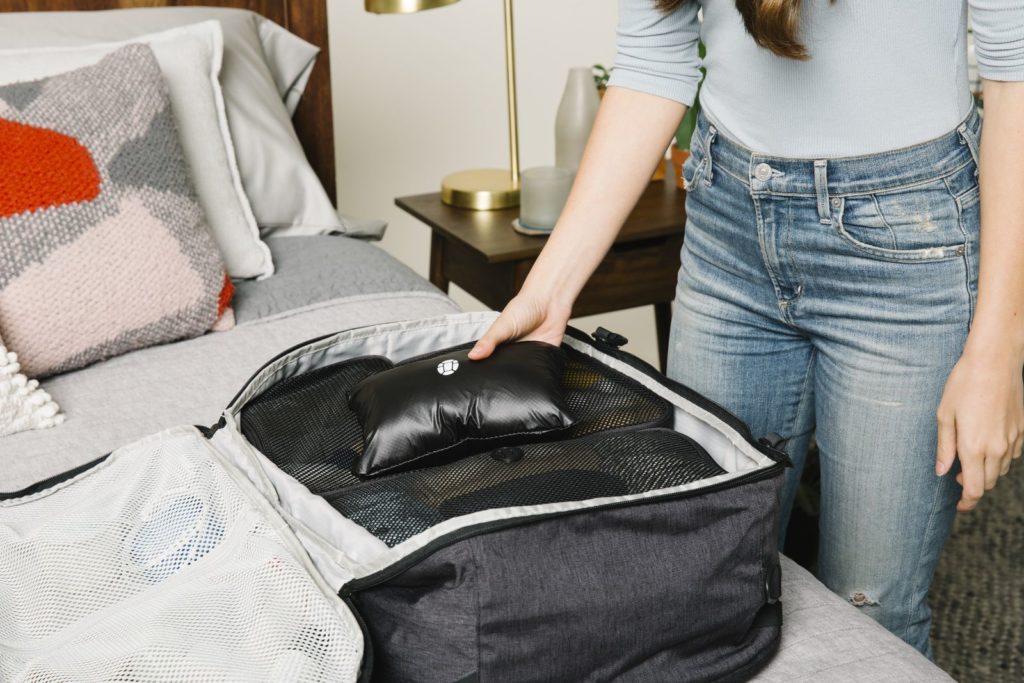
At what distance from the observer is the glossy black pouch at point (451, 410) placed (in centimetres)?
79

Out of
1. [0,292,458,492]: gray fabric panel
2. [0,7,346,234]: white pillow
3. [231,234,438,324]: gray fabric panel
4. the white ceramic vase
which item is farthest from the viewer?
the white ceramic vase

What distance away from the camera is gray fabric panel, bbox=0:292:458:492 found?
1039 mm

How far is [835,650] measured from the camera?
0.74 m

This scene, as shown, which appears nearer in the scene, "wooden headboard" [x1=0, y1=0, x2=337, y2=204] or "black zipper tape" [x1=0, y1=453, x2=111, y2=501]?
"black zipper tape" [x1=0, y1=453, x2=111, y2=501]

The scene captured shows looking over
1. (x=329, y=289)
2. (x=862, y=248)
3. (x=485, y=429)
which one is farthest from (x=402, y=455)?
(x=329, y=289)

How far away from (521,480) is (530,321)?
271 mm

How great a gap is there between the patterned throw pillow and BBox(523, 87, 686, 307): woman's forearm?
1.70 feet

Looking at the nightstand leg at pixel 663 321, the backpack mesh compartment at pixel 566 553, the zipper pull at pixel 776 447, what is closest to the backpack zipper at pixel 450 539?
the backpack mesh compartment at pixel 566 553

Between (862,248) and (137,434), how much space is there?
749 mm

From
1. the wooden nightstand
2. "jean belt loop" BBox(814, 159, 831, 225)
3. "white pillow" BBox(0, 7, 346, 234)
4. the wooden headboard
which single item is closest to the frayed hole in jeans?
"jean belt loop" BBox(814, 159, 831, 225)

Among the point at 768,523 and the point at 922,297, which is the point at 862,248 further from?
the point at 768,523

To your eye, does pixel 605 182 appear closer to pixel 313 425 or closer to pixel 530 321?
pixel 530 321

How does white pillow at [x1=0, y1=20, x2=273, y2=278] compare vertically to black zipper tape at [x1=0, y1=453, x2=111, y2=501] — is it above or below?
above

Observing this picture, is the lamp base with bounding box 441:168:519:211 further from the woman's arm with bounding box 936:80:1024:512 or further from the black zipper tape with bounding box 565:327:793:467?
the woman's arm with bounding box 936:80:1024:512
